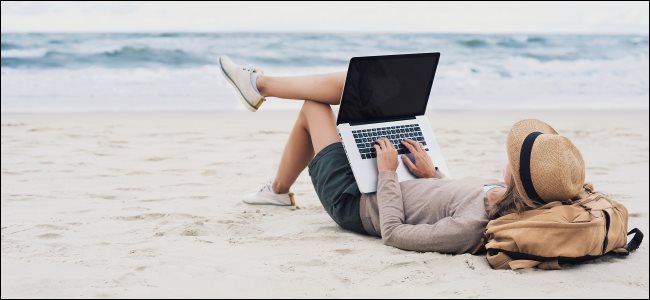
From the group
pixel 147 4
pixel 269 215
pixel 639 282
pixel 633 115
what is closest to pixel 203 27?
pixel 147 4

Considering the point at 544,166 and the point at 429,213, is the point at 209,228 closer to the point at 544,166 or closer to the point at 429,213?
the point at 429,213

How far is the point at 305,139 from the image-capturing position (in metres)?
4.00

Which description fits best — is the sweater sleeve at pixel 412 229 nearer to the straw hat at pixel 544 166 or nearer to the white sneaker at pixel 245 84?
the straw hat at pixel 544 166

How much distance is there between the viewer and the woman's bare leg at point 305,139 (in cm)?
376

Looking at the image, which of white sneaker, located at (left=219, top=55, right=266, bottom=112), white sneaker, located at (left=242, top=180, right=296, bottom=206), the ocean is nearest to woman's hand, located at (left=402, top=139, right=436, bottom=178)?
white sneaker, located at (left=219, top=55, right=266, bottom=112)

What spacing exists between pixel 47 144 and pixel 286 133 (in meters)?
2.20

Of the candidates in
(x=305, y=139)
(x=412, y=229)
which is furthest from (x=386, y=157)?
(x=305, y=139)

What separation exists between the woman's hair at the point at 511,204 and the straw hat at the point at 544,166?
4cm

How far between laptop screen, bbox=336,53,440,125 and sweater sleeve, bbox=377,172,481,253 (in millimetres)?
399

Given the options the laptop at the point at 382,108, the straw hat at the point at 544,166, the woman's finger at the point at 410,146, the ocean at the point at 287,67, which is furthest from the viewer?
the ocean at the point at 287,67

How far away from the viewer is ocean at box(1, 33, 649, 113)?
33.9 ft

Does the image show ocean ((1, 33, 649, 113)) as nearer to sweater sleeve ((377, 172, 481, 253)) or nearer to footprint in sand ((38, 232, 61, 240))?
footprint in sand ((38, 232, 61, 240))

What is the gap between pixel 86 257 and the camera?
320 cm

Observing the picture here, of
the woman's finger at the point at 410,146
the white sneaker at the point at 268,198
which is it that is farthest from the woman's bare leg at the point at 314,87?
the white sneaker at the point at 268,198
